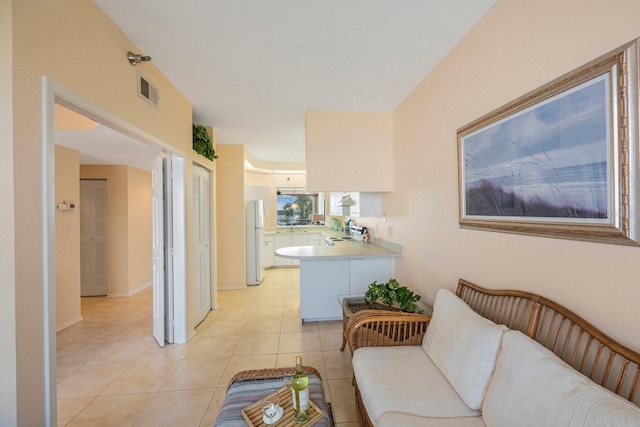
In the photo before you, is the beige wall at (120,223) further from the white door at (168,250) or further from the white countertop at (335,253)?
the white countertop at (335,253)

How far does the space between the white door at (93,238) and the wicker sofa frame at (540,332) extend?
15.9 feet

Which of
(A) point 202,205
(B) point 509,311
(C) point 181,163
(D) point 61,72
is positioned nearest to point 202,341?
(A) point 202,205

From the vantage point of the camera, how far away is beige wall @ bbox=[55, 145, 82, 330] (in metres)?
3.43

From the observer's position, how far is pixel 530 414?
969mm

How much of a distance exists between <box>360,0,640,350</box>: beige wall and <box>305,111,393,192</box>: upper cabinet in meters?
0.42

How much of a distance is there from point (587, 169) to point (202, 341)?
11.3ft

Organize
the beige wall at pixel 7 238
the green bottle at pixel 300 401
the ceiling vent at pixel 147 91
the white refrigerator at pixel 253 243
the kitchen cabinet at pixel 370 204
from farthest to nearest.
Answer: the white refrigerator at pixel 253 243 < the kitchen cabinet at pixel 370 204 < the ceiling vent at pixel 147 91 < the green bottle at pixel 300 401 < the beige wall at pixel 7 238

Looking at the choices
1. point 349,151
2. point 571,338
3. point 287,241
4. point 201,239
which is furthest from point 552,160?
point 287,241

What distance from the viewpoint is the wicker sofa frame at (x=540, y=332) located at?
3.21 ft

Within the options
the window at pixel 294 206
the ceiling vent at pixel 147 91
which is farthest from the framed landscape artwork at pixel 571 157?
the window at pixel 294 206

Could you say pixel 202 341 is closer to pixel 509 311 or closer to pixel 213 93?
pixel 213 93

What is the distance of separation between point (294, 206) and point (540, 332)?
256 inches

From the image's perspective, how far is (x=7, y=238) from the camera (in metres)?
1.10

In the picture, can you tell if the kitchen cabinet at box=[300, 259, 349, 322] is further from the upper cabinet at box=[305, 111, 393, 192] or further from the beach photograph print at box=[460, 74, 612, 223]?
the beach photograph print at box=[460, 74, 612, 223]
